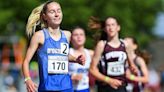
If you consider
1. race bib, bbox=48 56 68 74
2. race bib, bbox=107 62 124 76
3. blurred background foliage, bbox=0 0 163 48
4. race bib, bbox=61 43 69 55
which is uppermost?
race bib, bbox=61 43 69 55

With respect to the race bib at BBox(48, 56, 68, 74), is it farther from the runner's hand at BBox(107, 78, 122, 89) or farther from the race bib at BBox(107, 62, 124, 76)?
the race bib at BBox(107, 62, 124, 76)

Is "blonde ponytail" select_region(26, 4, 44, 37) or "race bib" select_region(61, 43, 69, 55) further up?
"blonde ponytail" select_region(26, 4, 44, 37)

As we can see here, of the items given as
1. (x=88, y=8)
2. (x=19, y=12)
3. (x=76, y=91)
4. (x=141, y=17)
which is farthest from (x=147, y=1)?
(x=76, y=91)

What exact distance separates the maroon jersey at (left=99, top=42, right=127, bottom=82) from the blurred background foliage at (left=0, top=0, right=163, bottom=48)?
24100mm

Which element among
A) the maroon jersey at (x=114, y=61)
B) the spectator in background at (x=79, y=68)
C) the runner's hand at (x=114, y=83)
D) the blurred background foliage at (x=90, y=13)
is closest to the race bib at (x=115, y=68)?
the maroon jersey at (x=114, y=61)

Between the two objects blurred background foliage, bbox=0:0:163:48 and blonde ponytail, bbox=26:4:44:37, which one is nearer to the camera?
→ blonde ponytail, bbox=26:4:44:37

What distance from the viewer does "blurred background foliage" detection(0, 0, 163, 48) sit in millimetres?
37781

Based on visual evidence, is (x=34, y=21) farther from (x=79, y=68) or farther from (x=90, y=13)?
(x=90, y=13)

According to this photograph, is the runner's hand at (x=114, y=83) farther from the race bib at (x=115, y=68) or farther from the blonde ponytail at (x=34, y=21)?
the blonde ponytail at (x=34, y=21)

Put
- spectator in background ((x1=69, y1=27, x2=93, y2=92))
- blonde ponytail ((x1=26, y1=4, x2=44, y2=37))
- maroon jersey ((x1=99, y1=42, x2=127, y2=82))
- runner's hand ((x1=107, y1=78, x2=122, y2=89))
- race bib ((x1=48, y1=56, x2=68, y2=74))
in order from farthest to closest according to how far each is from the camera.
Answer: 1. spectator in background ((x1=69, y1=27, x2=93, y2=92))
2. maroon jersey ((x1=99, y1=42, x2=127, y2=82))
3. runner's hand ((x1=107, y1=78, x2=122, y2=89))
4. blonde ponytail ((x1=26, y1=4, x2=44, y2=37))
5. race bib ((x1=48, y1=56, x2=68, y2=74))

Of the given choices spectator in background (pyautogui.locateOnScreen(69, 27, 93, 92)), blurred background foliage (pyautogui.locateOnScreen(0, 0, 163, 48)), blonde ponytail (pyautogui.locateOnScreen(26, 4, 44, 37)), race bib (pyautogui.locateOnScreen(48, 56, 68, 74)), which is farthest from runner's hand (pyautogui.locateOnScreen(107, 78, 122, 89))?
blurred background foliage (pyautogui.locateOnScreen(0, 0, 163, 48))

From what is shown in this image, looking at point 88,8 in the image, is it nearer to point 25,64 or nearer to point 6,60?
point 6,60

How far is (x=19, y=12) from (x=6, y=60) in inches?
250

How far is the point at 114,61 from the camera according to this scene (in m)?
11.8
